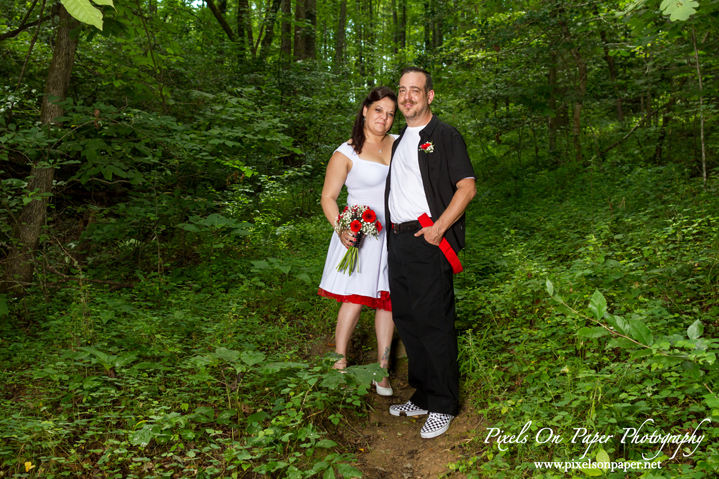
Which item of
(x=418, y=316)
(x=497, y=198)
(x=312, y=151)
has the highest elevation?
(x=312, y=151)

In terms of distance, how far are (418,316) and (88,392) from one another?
2.32 m

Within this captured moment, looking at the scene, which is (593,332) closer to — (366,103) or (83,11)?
(83,11)

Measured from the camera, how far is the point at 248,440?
2.73 m

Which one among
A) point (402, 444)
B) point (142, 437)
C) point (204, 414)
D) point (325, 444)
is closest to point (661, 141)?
point (402, 444)

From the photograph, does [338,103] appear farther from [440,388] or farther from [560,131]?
[440,388]

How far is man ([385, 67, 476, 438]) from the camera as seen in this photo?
320 centimetres

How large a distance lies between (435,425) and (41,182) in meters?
4.76

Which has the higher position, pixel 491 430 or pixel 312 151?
pixel 312 151

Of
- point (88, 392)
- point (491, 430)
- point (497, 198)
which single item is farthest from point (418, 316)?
point (497, 198)

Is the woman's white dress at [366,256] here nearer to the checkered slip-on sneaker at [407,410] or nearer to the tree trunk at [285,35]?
the checkered slip-on sneaker at [407,410]

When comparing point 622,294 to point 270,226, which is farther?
point 270,226

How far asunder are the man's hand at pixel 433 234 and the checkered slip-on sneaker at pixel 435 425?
3.93ft

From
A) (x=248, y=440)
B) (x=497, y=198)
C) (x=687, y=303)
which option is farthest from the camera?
(x=497, y=198)

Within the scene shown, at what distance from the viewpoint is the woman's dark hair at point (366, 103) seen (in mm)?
3629
